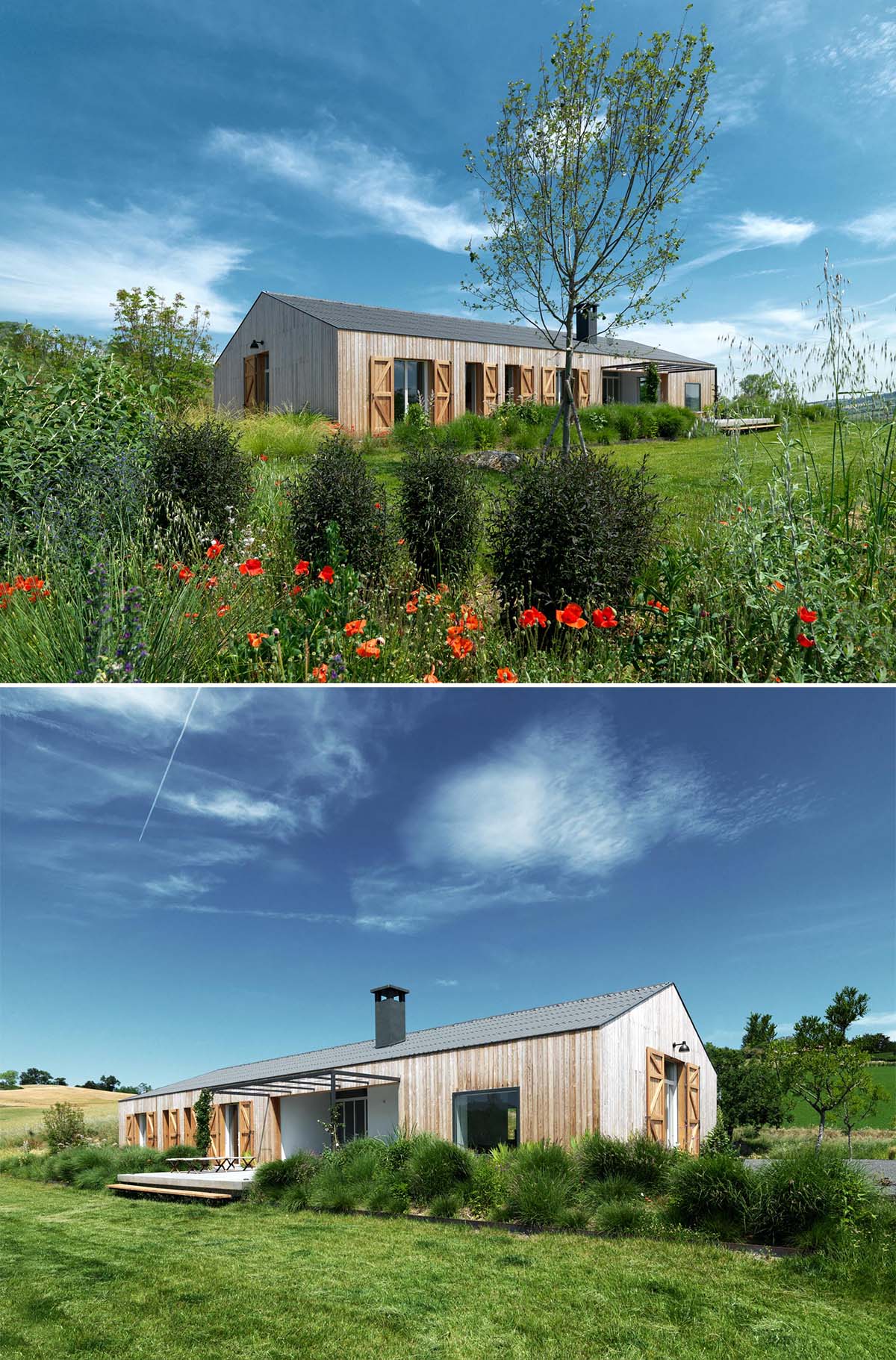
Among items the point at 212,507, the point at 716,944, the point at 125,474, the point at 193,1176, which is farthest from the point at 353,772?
the point at 716,944

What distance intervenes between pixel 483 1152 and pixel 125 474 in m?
8.21

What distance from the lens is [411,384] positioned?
2481cm

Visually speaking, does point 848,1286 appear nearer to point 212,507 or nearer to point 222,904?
point 212,507

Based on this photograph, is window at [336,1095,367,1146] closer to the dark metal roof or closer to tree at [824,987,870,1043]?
tree at [824,987,870,1043]

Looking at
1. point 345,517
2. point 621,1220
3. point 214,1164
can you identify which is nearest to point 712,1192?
point 621,1220

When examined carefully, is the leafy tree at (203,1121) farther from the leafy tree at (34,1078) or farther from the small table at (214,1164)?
the leafy tree at (34,1078)

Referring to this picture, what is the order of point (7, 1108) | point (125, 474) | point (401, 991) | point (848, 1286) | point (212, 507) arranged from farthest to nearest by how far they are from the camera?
1. point (7, 1108)
2. point (401, 991)
3. point (212, 507)
4. point (125, 474)
5. point (848, 1286)

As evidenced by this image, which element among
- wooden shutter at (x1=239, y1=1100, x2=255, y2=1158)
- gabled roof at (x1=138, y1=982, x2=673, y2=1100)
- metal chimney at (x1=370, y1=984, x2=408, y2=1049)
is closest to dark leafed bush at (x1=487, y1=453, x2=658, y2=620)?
gabled roof at (x1=138, y1=982, x2=673, y2=1100)

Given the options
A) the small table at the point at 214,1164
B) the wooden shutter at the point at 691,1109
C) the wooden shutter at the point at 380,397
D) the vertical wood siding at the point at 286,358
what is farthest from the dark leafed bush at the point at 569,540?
the wooden shutter at the point at 380,397

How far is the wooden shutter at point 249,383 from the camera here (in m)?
26.4

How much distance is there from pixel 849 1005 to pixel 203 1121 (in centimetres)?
1053

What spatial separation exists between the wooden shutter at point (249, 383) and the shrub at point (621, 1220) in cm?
2381

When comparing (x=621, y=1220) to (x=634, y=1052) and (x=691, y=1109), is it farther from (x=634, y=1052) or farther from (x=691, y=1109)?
(x=691, y=1109)

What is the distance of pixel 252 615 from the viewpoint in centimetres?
584
